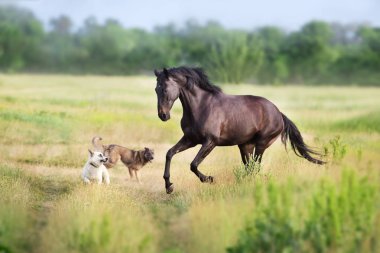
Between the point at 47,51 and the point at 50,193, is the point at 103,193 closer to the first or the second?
the point at 50,193

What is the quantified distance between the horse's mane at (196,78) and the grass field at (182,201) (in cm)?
153

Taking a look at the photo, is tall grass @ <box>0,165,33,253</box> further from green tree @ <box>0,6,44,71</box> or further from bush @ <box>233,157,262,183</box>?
green tree @ <box>0,6,44,71</box>

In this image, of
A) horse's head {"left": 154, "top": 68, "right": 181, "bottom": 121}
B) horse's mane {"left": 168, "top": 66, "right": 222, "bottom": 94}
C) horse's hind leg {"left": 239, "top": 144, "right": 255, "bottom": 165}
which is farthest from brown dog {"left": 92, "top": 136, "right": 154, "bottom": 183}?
horse's head {"left": 154, "top": 68, "right": 181, "bottom": 121}

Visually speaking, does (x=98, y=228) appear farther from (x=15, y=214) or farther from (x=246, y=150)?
(x=246, y=150)

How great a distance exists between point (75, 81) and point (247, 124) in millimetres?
32320

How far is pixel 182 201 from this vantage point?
11688 millimetres

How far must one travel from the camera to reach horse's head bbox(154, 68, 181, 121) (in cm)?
1188

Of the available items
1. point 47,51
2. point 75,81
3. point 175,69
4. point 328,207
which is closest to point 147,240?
point 328,207

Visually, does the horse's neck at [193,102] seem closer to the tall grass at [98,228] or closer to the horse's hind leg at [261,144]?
the horse's hind leg at [261,144]

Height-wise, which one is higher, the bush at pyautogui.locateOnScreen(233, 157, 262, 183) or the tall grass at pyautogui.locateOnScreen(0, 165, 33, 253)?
the bush at pyautogui.locateOnScreen(233, 157, 262, 183)

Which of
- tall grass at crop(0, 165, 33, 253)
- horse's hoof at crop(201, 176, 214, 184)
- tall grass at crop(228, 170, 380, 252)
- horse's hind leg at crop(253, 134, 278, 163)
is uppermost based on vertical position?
horse's hind leg at crop(253, 134, 278, 163)

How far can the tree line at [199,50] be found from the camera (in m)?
50.0

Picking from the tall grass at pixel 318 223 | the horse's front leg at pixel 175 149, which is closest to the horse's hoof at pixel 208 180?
the horse's front leg at pixel 175 149

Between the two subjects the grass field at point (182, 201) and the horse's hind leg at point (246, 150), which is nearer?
the grass field at point (182, 201)
